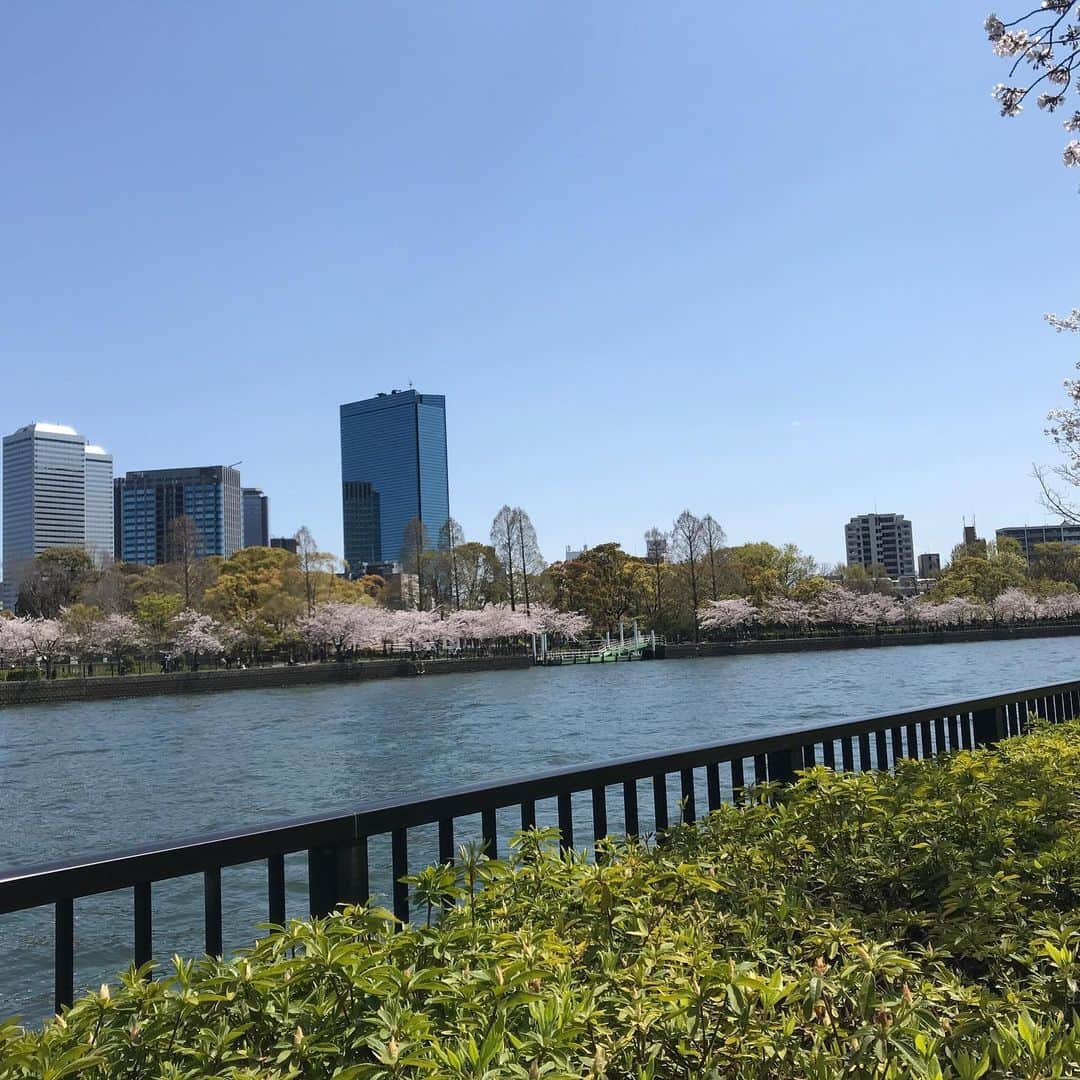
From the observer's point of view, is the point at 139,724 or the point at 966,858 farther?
the point at 139,724

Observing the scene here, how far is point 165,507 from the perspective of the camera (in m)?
153

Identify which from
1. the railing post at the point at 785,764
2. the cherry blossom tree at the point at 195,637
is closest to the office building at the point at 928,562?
the cherry blossom tree at the point at 195,637

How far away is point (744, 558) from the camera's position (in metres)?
73.6

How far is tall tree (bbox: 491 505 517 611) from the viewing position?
207 feet

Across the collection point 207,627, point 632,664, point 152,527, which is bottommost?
point 632,664

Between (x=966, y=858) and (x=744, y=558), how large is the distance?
72952 mm

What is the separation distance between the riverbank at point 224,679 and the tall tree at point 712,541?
18574 mm

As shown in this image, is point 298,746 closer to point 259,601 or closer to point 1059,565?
point 259,601

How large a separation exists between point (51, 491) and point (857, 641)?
151 m

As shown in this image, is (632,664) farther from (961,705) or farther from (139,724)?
(961,705)

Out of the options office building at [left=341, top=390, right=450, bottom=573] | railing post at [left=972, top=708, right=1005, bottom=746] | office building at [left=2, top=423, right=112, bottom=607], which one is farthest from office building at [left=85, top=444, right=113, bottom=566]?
railing post at [left=972, top=708, right=1005, bottom=746]

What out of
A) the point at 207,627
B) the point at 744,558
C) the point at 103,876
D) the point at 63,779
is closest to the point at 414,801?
the point at 103,876

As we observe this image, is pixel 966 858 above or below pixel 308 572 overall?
below

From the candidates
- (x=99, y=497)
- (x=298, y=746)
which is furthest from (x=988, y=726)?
(x=99, y=497)
